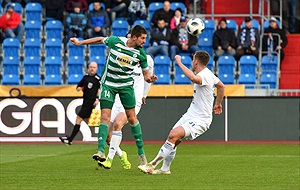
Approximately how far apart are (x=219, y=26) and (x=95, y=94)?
681cm

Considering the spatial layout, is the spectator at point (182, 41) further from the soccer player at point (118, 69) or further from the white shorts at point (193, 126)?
the white shorts at point (193, 126)

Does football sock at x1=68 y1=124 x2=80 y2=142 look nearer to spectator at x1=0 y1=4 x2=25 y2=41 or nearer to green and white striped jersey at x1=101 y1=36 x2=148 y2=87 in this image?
spectator at x1=0 y1=4 x2=25 y2=41

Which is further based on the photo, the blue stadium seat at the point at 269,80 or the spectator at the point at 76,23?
the spectator at the point at 76,23

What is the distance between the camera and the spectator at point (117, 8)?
2797 cm

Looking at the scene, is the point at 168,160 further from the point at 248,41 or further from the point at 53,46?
the point at 53,46

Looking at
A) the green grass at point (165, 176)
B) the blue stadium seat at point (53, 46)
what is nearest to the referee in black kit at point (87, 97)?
the green grass at point (165, 176)

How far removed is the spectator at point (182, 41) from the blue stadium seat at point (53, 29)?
3.80m

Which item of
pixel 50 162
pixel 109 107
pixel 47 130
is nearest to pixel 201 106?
pixel 109 107

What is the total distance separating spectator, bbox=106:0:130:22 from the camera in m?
28.0

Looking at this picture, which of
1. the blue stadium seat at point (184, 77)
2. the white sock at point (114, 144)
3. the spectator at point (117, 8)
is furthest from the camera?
the spectator at point (117, 8)

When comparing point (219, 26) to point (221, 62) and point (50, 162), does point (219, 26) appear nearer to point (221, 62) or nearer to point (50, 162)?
point (221, 62)

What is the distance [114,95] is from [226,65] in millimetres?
12845

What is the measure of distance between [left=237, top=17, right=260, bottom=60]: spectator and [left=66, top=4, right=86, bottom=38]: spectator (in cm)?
494

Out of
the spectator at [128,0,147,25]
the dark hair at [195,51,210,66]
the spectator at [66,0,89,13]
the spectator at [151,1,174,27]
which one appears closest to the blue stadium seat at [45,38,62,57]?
the spectator at [66,0,89,13]
